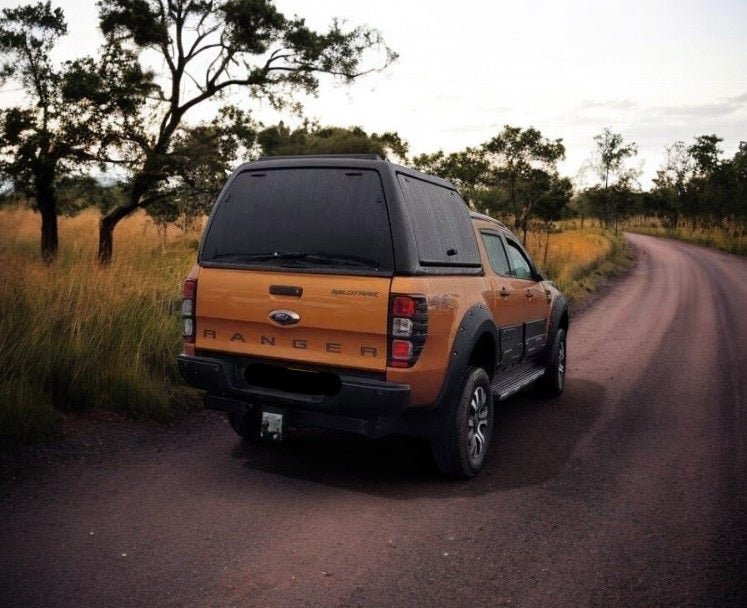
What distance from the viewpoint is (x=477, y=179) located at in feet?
103

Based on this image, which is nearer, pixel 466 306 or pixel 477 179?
pixel 466 306

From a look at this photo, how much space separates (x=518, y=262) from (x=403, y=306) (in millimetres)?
2824

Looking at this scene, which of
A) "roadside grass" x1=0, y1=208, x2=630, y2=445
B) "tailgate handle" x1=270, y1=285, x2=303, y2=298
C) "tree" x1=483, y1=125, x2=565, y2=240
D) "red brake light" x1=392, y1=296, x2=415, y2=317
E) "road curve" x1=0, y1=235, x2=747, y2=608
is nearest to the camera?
"road curve" x1=0, y1=235, x2=747, y2=608

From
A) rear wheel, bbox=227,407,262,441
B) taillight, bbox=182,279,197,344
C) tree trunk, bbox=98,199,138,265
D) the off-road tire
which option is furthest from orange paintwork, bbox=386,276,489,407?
tree trunk, bbox=98,199,138,265

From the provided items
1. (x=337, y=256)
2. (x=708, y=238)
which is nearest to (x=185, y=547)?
(x=337, y=256)

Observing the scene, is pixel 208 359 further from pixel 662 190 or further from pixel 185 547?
pixel 662 190

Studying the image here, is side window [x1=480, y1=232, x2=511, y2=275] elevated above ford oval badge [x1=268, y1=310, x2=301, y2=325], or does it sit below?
above

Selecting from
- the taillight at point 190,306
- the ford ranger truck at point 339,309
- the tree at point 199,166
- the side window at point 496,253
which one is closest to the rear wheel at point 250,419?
the ford ranger truck at point 339,309

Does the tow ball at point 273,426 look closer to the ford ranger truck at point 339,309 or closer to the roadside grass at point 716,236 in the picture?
the ford ranger truck at point 339,309

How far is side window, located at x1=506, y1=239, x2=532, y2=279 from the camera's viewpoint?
596cm

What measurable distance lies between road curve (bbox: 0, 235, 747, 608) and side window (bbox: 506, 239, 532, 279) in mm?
1435

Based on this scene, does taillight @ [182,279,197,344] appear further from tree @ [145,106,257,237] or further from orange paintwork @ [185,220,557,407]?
tree @ [145,106,257,237]

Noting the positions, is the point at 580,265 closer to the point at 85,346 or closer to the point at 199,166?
the point at 199,166

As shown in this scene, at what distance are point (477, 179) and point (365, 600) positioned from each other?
1176 inches
